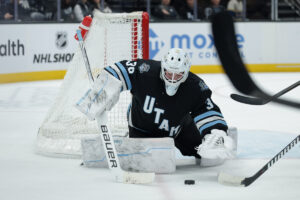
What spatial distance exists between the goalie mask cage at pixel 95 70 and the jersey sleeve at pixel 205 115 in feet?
2.91

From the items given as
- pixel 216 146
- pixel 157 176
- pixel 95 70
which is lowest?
pixel 157 176

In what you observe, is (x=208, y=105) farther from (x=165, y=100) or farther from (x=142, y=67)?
(x=142, y=67)

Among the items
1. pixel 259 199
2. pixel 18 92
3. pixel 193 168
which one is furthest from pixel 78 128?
pixel 18 92

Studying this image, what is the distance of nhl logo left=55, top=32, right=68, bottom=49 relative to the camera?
9266 millimetres

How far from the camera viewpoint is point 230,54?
1578mm

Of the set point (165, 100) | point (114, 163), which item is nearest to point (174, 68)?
point (165, 100)

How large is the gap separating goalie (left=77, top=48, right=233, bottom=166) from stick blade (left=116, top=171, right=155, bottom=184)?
0.28 meters

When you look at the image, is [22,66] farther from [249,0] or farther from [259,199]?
[259,199]

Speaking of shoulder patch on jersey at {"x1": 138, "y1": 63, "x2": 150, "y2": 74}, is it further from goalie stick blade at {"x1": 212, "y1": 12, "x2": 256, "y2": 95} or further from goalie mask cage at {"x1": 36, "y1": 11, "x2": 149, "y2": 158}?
goalie stick blade at {"x1": 212, "y1": 12, "x2": 256, "y2": 95}

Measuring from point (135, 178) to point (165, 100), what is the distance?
0.48m

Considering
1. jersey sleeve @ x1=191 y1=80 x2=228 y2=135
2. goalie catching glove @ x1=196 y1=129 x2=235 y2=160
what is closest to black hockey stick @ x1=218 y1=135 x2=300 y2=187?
goalie catching glove @ x1=196 y1=129 x2=235 y2=160

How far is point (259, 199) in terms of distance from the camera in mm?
2973

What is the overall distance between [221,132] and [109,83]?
2.09ft

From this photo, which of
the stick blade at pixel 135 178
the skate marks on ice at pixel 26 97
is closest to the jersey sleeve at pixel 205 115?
the stick blade at pixel 135 178
